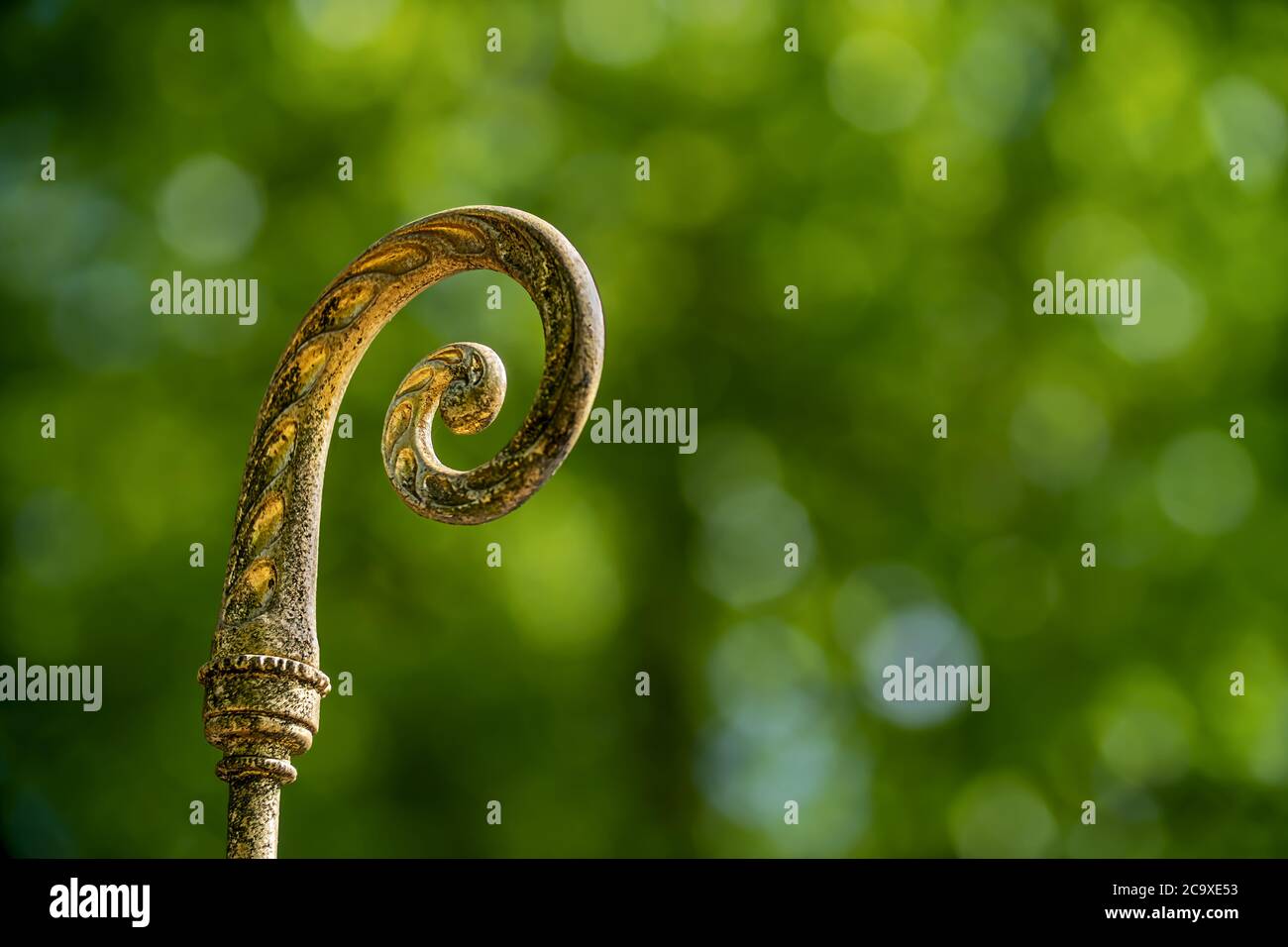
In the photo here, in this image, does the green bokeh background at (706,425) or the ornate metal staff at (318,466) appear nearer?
the ornate metal staff at (318,466)

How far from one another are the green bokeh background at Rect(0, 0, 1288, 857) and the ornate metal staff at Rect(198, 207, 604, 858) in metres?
6.95

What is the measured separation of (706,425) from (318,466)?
7.99 meters

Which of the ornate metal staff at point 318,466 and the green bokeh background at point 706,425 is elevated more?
the green bokeh background at point 706,425

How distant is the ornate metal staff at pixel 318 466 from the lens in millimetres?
1589

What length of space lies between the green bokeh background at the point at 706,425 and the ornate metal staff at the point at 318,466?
22.8 feet

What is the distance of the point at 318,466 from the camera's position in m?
1.77

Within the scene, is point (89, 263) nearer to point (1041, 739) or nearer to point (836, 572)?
point (836, 572)

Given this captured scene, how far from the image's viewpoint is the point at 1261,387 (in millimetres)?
10008

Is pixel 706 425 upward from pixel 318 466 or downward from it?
upward

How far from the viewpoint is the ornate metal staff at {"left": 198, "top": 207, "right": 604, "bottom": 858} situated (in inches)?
62.6

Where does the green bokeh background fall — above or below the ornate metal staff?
above

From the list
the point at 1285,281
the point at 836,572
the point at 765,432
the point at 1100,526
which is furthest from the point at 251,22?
the point at 1285,281

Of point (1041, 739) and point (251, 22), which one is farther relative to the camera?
point (251, 22)

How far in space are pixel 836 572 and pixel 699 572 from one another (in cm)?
86
